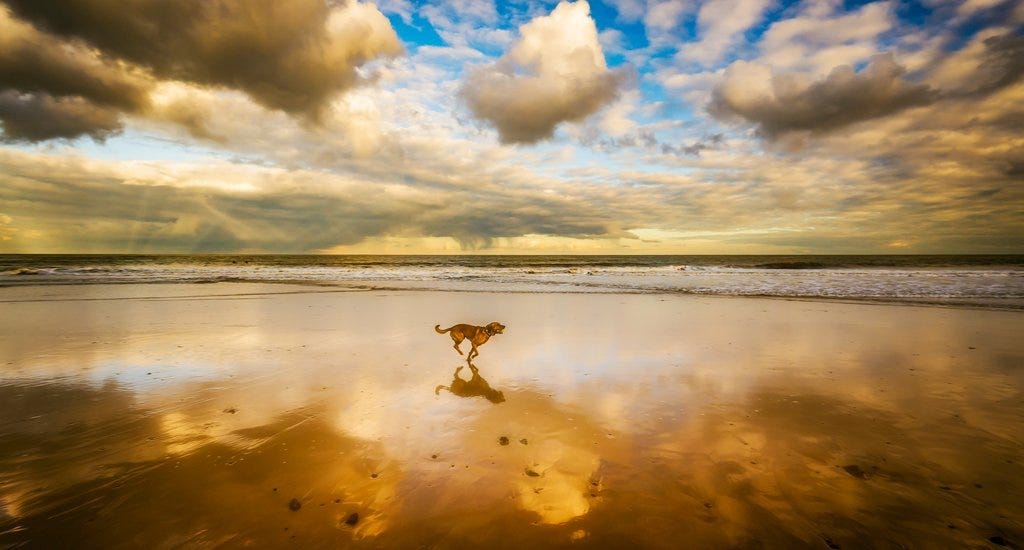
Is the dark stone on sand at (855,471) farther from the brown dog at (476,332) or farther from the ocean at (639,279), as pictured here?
the ocean at (639,279)

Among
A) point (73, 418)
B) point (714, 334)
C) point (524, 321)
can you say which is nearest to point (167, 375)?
point (73, 418)

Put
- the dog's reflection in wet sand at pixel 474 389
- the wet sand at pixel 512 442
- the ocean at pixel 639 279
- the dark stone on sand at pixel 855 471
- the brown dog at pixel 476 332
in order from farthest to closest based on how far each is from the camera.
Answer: the ocean at pixel 639 279 < the brown dog at pixel 476 332 < the dog's reflection in wet sand at pixel 474 389 < the dark stone on sand at pixel 855 471 < the wet sand at pixel 512 442

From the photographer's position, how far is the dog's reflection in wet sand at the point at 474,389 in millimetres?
5293

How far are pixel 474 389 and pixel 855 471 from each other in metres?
3.99

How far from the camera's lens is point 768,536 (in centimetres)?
270

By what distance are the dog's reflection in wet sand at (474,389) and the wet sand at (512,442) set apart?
46 mm

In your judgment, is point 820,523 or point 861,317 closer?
point 820,523

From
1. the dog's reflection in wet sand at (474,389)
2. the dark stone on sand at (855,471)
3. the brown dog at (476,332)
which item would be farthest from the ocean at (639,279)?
the dark stone on sand at (855,471)

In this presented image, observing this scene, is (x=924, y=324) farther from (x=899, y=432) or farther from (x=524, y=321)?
(x=524, y=321)

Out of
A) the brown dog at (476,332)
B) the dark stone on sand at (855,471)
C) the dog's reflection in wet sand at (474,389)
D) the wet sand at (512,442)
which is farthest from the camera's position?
the brown dog at (476,332)

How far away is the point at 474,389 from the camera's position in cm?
557

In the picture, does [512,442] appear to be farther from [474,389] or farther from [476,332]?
[476,332]

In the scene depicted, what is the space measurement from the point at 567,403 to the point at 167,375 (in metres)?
5.84

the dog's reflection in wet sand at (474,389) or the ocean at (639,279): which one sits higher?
the ocean at (639,279)
